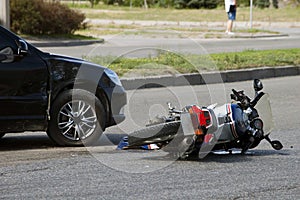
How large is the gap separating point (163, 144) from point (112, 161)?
22.2 inches

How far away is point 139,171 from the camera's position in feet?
24.7

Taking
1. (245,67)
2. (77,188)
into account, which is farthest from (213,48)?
(77,188)

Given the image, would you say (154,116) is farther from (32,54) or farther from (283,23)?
(283,23)

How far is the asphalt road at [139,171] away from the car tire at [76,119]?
0.55 ft

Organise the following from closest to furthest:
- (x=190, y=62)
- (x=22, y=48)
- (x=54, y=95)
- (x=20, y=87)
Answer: (x=20, y=87) → (x=22, y=48) → (x=54, y=95) → (x=190, y=62)

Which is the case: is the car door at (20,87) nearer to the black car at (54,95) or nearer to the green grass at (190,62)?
the black car at (54,95)

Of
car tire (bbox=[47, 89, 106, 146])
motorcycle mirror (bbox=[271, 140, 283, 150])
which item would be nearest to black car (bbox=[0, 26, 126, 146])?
car tire (bbox=[47, 89, 106, 146])

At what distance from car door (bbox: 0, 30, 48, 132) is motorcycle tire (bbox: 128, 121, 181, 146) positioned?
1328 millimetres

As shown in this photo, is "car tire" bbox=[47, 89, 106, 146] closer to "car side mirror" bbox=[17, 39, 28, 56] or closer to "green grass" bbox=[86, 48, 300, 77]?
"car side mirror" bbox=[17, 39, 28, 56]

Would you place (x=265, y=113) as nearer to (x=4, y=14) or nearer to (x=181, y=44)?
(x=4, y=14)

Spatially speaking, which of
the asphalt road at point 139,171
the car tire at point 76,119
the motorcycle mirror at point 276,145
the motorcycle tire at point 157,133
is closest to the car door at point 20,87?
the car tire at point 76,119

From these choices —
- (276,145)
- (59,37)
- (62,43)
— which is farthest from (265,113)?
(59,37)

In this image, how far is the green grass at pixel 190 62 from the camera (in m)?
9.73

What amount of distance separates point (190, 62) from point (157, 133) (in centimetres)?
215
